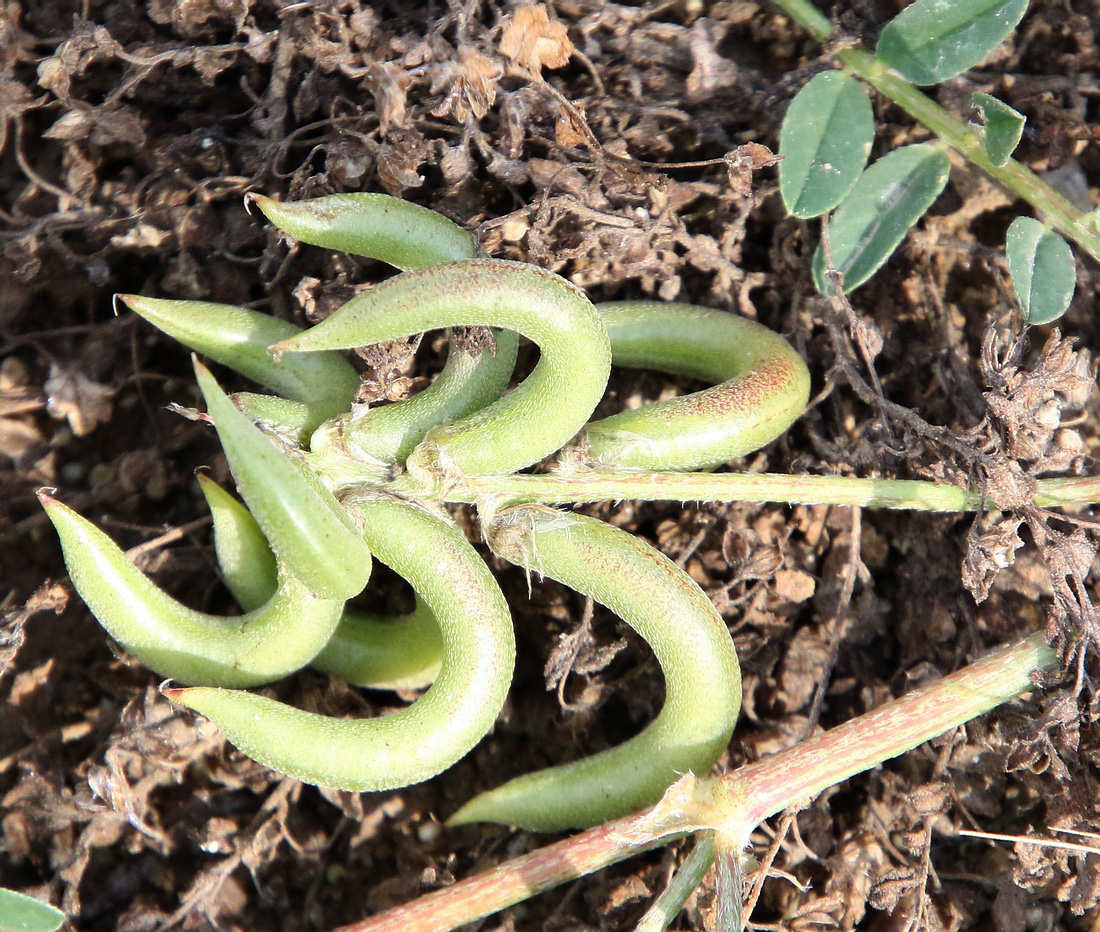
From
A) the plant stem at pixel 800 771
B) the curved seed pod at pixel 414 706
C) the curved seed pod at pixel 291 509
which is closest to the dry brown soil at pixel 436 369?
the plant stem at pixel 800 771

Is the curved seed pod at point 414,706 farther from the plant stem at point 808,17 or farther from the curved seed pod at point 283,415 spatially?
the plant stem at point 808,17

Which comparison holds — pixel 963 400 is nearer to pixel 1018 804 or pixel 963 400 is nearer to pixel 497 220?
pixel 1018 804

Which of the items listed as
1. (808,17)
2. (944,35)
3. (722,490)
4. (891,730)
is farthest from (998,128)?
(891,730)

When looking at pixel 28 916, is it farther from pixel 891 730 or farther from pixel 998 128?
pixel 998 128

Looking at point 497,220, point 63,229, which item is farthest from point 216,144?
point 497,220

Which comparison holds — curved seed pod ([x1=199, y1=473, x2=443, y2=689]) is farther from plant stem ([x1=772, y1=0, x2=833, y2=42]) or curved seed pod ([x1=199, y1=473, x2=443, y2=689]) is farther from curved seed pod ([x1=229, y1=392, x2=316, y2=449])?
plant stem ([x1=772, y1=0, x2=833, y2=42])

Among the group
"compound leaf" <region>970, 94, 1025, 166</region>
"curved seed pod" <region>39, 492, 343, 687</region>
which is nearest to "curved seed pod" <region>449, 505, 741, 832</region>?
"curved seed pod" <region>39, 492, 343, 687</region>
